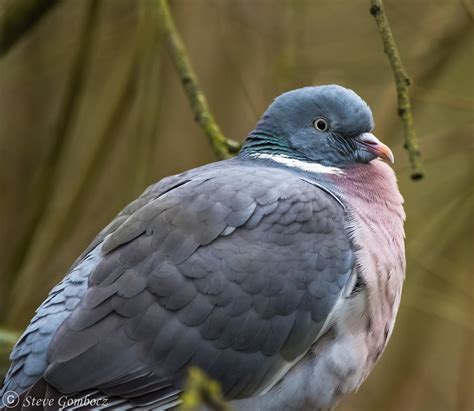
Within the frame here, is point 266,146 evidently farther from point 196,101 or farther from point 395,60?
point 395,60

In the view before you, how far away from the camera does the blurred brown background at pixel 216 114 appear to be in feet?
17.4

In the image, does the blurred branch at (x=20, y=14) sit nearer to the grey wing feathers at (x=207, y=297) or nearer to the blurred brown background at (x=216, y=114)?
the blurred brown background at (x=216, y=114)

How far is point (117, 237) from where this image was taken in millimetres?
3838

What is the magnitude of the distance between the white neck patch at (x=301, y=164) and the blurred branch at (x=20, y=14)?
1.34 meters

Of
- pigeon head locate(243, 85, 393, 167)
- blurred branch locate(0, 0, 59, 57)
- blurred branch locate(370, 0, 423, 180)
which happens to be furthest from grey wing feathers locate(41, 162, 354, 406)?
blurred branch locate(0, 0, 59, 57)

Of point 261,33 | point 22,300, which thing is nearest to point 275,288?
point 22,300

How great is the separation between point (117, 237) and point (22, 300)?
164 cm

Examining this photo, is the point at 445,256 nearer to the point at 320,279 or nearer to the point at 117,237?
the point at 320,279

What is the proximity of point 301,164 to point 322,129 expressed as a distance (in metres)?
0.20

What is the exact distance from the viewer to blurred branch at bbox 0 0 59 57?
180 inches

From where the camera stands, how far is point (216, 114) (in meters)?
6.22

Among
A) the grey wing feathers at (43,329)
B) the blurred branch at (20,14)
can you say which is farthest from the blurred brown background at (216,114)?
the grey wing feathers at (43,329)

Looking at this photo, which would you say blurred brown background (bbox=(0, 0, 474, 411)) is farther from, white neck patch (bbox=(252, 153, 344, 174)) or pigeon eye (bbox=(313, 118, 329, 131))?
pigeon eye (bbox=(313, 118, 329, 131))

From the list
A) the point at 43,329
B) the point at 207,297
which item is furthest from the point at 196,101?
the point at 43,329
